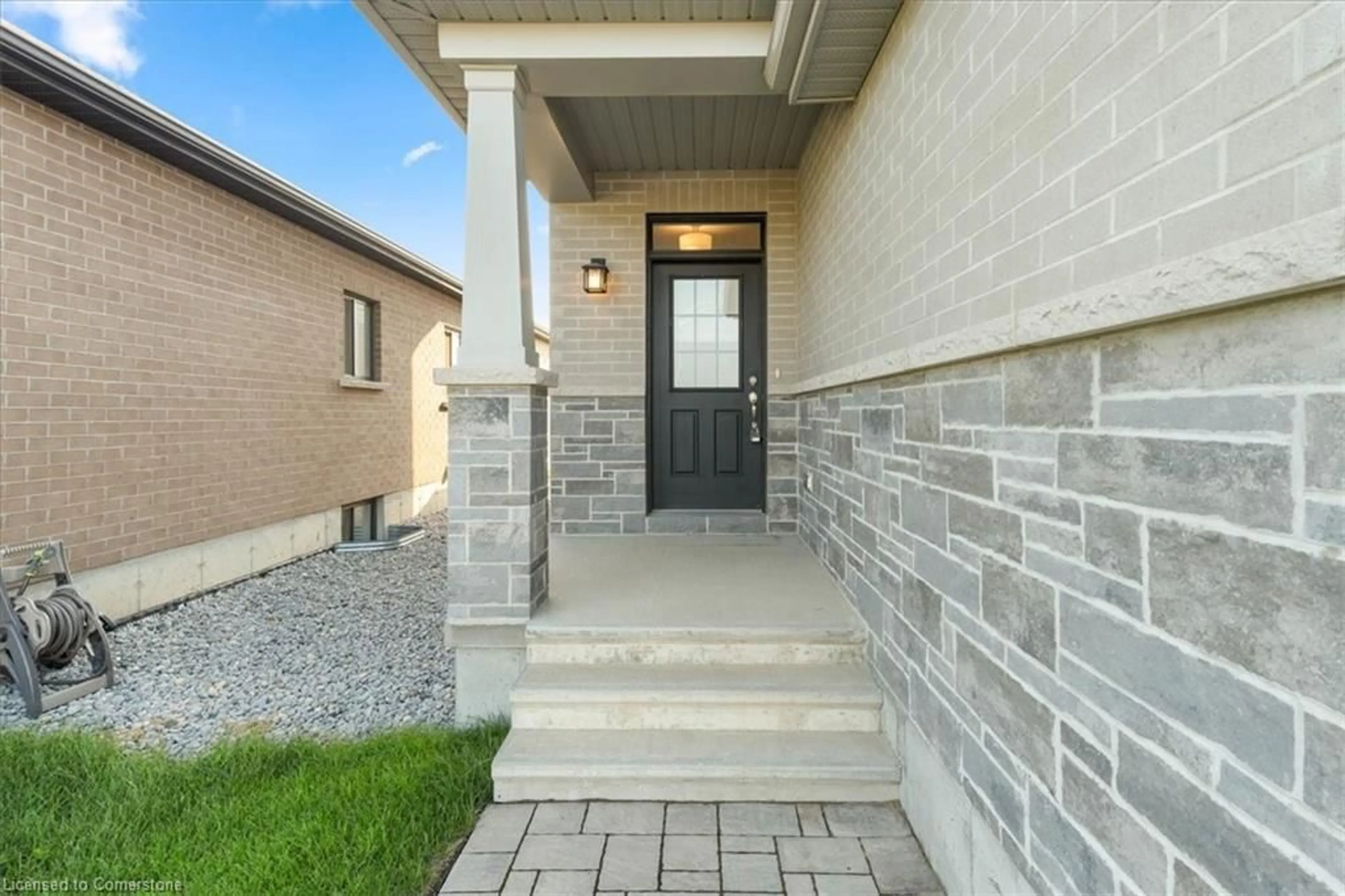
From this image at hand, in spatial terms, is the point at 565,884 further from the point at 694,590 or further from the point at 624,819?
the point at 694,590

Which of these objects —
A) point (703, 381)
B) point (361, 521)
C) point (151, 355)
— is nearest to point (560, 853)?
point (703, 381)

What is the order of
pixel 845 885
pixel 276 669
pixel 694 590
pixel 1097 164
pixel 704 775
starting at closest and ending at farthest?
pixel 1097 164
pixel 845 885
pixel 704 775
pixel 694 590
pixel 276 669

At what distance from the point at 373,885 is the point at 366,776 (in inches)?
24.6

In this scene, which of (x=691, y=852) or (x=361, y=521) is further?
(x=361, y=521)

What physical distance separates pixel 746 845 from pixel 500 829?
786 millimetres

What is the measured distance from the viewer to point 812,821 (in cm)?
222

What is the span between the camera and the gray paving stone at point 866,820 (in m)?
2.16

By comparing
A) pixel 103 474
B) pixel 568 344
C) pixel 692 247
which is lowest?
pixel 103 474

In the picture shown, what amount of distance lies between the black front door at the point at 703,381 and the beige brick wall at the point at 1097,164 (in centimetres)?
250

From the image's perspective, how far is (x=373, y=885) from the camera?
188cm

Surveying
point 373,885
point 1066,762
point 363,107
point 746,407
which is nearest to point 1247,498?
point 1066,762

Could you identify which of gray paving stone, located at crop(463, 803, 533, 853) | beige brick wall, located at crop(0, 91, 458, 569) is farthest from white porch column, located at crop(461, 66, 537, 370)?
beige brick wall, located at crop(0, 91, 458, 569)

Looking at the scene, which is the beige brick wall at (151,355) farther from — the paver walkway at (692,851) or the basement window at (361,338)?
the paver walkway at (692,851)

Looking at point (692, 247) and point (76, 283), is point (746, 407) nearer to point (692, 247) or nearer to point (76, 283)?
point (692, 247)
